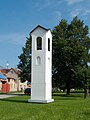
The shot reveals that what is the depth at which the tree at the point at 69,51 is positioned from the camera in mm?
51375

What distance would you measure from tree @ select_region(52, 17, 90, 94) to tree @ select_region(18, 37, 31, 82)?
322 inches

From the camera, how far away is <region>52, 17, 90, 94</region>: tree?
5138 cm

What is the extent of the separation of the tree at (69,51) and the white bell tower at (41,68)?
22964 millimetres

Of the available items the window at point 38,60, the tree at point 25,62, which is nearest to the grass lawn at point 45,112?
the window at point 38,60

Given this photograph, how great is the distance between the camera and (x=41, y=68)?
26734mm

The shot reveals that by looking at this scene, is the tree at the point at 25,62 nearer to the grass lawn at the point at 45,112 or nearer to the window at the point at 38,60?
the window at the point at 38,60

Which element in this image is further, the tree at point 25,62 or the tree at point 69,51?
Result: the tree at point 25,62

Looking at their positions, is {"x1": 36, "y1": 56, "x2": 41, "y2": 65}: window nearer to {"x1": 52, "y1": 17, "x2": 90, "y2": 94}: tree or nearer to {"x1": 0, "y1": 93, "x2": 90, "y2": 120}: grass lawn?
{"x1": 0, "y1": 93, "x2": 90, "y2": 120}: grass lawn

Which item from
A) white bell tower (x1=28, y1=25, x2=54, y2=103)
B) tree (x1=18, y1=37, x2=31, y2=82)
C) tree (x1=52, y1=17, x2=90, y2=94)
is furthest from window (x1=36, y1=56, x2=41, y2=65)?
tree (x1=18, y1=37, x2=31, y2=82)

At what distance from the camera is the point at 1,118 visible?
1402 cm

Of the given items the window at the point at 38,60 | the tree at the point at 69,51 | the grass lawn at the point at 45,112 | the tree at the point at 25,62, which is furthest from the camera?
the tree at the point at 25,62

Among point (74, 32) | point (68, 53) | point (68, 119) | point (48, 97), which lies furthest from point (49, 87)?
point (74, 32)

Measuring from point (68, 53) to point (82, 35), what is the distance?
5.99 meters

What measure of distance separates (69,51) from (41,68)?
80.5 feet
